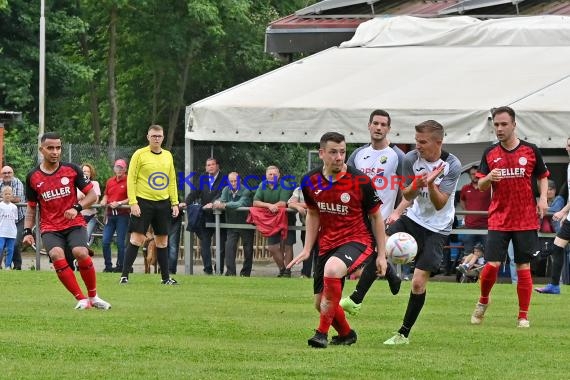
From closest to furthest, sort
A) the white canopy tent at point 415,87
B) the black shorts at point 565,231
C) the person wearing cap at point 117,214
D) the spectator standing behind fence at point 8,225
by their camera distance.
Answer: the black shorts at point 565,231 → the white canopy tent at point 415,87 → the person wearing cap at point 117,214 → the spectator standing behind fence at point 8,225

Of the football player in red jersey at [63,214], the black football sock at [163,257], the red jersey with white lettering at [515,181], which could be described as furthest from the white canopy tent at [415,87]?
the football player in red jersey at [63,214]

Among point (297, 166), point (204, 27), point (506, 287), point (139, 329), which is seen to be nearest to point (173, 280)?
point (506, 287)

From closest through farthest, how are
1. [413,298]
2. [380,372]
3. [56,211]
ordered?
[380,372], [413,298], [56,211]

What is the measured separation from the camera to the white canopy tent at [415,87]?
21.5m

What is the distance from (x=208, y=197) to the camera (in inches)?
932

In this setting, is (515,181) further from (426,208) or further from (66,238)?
(66,238)

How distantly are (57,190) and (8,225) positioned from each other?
31.1 feet

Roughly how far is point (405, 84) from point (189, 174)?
382 cm

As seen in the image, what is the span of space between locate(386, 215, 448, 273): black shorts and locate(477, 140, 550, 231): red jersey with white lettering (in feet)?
5.08

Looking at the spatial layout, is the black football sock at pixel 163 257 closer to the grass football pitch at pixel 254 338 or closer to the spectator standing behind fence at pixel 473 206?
the grass football pitch at pixel 254 338

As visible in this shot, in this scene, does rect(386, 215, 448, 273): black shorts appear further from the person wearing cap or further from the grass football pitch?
the person wearing cap

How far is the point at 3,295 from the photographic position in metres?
17.1

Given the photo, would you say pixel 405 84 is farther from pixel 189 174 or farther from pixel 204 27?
pixel 204 27

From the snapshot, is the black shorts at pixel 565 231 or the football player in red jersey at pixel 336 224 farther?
the black shorts at pixel 565 231
